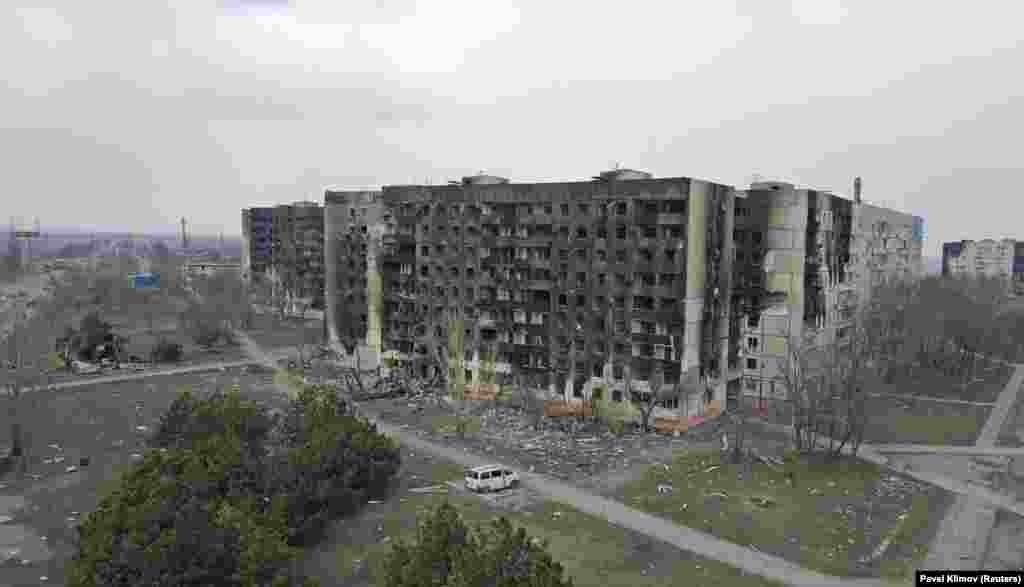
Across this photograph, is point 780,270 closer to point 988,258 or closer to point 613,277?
point 613,277

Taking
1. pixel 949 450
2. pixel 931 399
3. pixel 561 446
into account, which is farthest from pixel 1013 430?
pixel 561 446

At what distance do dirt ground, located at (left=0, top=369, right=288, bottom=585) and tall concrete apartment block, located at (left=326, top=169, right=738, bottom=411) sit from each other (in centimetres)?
1809

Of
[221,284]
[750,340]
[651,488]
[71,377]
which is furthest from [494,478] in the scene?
[221,284]

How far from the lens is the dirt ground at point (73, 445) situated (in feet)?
103

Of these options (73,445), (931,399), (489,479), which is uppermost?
(489,479)

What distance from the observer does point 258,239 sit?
151 m

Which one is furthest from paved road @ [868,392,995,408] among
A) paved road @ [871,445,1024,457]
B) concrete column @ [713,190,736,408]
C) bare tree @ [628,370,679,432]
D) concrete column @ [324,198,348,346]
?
concrete column @ [324,198,348,346]

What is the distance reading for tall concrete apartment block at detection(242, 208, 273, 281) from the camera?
149125 millimetres

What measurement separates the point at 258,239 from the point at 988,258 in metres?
171

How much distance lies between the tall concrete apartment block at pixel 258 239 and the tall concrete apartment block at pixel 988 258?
510 feet

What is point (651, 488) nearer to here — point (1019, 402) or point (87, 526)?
point (87, 526)

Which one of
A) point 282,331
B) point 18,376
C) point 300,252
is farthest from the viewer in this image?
point 300,252

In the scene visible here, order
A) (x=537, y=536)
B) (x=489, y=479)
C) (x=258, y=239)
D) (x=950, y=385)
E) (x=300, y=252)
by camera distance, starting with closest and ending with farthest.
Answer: (x=537, y=536)
(x=489, y=479)
(x=950, y=385)
(x=300, y=252)
(x=258, y=239)

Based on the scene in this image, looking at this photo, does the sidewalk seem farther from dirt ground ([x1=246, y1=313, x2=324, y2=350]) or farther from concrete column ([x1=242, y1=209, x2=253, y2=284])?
concrete column ([x1=242, y1=209, x2=253, y2=284])
